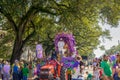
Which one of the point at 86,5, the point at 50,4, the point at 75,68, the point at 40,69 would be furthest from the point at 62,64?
the point at 50,4

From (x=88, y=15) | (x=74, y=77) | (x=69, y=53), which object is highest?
(x=88, y=15)

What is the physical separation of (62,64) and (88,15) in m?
9.36

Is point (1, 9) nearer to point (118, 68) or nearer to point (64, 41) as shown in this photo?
point (64, 41)

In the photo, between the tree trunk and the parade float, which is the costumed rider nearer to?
the parade float

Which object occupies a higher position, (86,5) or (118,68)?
(86,5)

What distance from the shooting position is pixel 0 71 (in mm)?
26750

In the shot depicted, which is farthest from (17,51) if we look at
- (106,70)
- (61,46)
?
(106,70)

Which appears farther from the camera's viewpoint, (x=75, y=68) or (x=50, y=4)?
(x=50, y=4)

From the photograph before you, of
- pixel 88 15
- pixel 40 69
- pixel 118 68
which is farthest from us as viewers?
pixel 88 15

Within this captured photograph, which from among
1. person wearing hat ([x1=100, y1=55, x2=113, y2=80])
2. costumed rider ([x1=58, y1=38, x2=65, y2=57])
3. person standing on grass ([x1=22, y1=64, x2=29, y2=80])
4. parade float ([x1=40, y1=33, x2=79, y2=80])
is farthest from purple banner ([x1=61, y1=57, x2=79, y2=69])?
person standing on grass ([x1=22, y1=64, x2=29, y2=80])

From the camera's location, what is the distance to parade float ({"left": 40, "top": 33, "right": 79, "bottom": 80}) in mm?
20000

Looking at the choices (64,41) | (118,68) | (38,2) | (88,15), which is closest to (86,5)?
(88,15)

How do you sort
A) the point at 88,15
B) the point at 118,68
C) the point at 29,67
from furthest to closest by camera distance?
the point at 88,15, the point at 29,67, the point at 118,68

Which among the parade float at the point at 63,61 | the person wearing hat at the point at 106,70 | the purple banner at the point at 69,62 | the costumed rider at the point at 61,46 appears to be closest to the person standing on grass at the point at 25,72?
the parade float at the point at 63,61
